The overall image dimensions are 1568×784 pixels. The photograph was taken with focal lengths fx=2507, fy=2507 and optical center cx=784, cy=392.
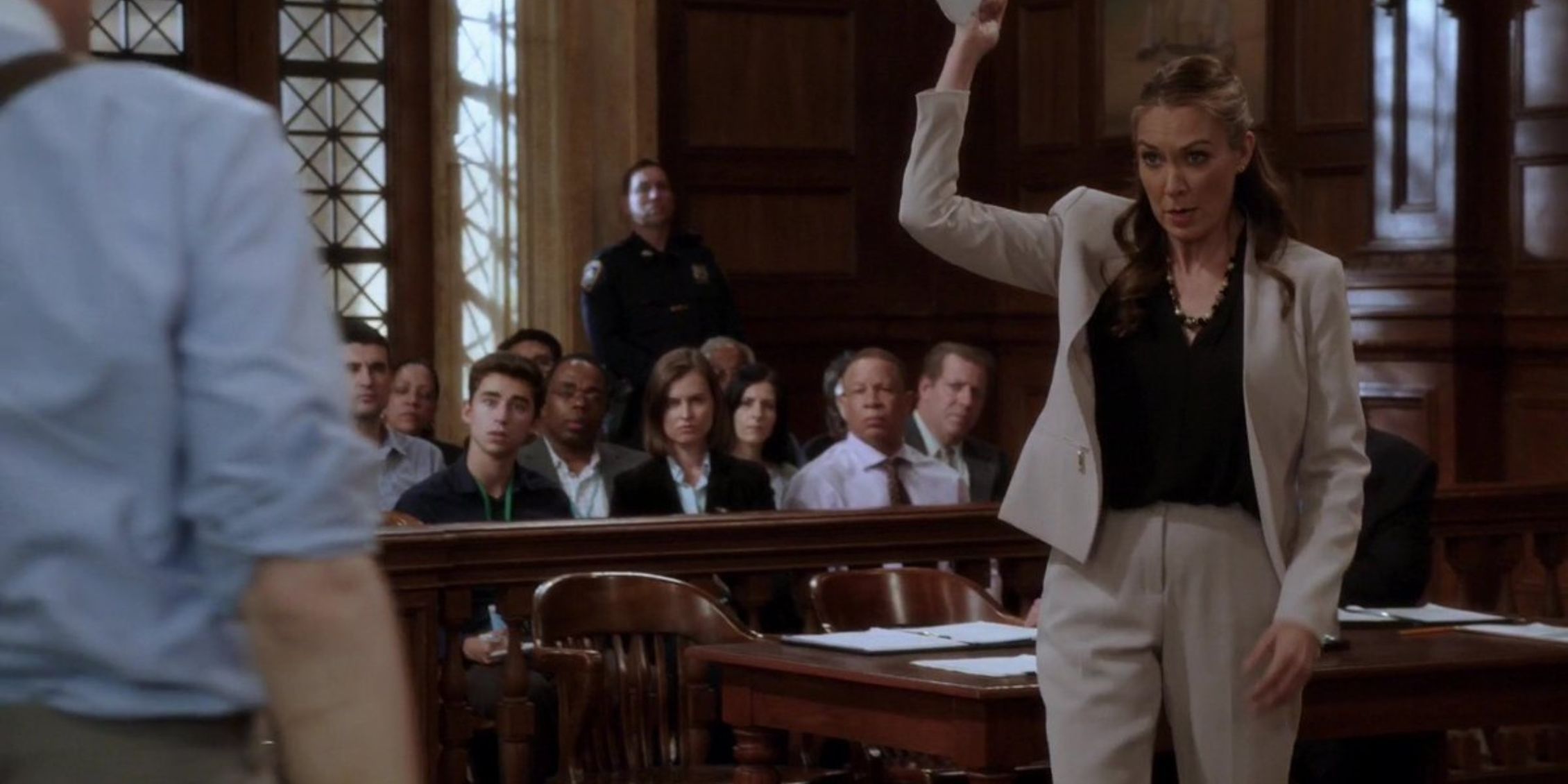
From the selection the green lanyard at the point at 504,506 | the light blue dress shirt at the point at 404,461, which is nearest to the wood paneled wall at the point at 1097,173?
the light blue dress shirt at the point at 404,461

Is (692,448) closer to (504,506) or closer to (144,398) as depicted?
(504,506)

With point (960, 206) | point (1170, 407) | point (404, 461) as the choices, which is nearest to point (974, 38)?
point (960, 206)

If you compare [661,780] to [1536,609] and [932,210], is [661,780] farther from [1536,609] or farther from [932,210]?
[1536,609]

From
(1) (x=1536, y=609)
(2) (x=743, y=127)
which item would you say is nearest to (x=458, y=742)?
(1) (x=1536, y=609)

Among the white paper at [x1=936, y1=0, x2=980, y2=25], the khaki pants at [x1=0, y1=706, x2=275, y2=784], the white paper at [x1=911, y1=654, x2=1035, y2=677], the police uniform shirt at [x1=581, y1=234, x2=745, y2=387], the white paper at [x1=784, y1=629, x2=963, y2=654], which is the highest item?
the white paper at [x1=936, y1=0, x2=980, y2=25]

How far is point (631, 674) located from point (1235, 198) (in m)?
2.22

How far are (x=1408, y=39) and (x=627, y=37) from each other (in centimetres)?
314

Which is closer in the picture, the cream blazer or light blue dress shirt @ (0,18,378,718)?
light blue dress shirt @ (0,18,378,718)

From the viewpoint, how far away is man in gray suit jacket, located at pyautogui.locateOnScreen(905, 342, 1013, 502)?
7.45 metres

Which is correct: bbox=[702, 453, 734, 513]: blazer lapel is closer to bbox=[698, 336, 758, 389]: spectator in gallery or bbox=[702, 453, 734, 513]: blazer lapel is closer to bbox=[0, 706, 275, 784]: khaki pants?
bbox=[698, 336, 758, 389]: spectator in gallery

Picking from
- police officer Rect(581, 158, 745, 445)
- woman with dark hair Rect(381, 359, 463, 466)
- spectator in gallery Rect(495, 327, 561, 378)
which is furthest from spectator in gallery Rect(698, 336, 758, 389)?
woman with dark hair Rect(381, 359, 463, 466)

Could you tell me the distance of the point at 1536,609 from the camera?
8.20 meters

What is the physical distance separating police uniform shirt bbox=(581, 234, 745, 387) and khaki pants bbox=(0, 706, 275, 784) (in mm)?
7852

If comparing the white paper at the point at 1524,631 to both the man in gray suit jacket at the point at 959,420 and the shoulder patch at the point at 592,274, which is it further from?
the shoulder patch at the point at 592,274
